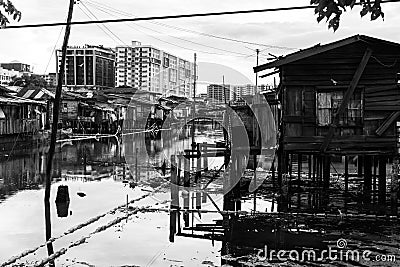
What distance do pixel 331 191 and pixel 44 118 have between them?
140 ft

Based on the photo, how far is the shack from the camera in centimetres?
1670

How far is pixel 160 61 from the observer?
86.4m

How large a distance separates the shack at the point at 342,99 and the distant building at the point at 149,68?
56.9 metres

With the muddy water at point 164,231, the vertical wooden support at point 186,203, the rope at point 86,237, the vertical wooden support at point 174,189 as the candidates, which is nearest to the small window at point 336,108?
the muddy water at point 164,231

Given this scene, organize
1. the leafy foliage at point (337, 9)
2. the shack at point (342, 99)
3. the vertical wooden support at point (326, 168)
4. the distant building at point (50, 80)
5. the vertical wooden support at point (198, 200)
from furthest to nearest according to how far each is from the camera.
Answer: the distant building at point (50, 80) < the vertical wooden support at point (326, 168) < the vertical wooden support at point (198, 200) < the shack at point (342, 99) < the leafy foliage at point (337, 9)

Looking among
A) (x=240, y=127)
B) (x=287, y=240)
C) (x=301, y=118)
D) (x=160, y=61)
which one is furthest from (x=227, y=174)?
(x=160, y=61)

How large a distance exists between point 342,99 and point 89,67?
2850 inches

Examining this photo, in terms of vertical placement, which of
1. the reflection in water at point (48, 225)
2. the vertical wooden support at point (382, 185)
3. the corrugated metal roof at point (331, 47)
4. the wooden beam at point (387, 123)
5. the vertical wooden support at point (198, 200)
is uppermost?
the corrugated metal roof at point (331, 47)

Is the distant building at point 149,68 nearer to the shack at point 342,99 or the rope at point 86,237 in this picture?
the shack at point 342,99

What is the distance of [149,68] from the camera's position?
281ft

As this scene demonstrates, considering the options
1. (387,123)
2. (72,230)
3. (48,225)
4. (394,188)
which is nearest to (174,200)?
(48,225)

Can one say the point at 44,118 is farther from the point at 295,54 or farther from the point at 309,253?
the point at 309,253

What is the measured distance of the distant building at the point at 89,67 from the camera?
264 feet

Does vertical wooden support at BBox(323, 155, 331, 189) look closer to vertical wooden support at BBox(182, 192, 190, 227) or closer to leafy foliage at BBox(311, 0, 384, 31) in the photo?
vertical wooden support at BBox(182, 192, 190, 227)
